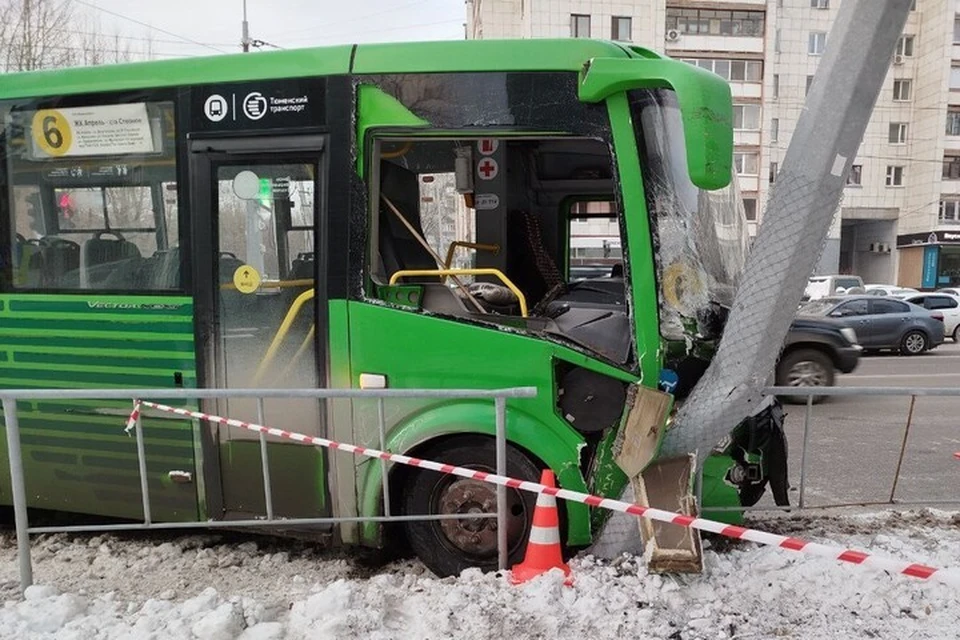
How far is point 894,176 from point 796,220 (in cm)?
4304

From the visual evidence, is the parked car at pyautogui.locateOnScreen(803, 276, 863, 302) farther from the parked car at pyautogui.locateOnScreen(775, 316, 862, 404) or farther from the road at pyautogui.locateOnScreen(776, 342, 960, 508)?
the road at pyautogui.locateOnScreen(776, 342, 960, 508)

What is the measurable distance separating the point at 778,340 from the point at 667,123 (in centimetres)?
123

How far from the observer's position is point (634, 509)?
9.54 feet

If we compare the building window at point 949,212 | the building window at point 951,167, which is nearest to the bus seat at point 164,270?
the building window at point 949,212

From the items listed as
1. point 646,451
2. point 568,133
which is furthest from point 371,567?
point 568,133

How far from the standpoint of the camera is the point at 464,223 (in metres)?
5.16

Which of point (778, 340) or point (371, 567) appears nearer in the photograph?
point (778, 340)

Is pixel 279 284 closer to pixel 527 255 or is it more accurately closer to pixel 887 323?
pixel 527 255

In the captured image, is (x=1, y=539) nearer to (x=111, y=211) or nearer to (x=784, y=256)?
(x=111, y=211)

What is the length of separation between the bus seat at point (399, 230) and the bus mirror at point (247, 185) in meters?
0.74

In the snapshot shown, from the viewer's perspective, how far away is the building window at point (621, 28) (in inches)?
1336

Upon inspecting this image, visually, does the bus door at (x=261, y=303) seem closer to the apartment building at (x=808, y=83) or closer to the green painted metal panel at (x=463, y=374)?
the green painted metal panel at (x=463, y=374)

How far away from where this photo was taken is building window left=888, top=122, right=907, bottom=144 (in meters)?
38.2

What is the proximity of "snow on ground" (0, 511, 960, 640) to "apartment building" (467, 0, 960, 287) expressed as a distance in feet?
108
